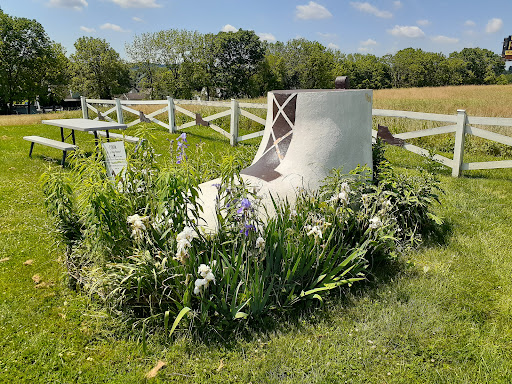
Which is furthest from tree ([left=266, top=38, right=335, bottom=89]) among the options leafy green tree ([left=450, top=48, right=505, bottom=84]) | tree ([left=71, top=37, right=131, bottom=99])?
leafy green tree ([left=450, top=48, right=505, bottom=84])

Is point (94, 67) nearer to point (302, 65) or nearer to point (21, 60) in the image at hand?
point (21, 60)

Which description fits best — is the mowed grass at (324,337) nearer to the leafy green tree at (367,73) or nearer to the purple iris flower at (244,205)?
the purple iris flower at (244,205)

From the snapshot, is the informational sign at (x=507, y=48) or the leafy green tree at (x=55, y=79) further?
the informational sign at (x=507, y=48)

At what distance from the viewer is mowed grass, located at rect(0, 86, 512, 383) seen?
2256 mm

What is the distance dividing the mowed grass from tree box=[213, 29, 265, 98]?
4683 cm

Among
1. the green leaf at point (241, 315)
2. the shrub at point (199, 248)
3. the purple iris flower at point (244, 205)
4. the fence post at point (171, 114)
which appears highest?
the fence post at point (171, 114)

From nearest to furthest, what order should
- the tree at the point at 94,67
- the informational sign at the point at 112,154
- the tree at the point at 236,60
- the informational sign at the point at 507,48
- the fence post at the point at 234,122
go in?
the informational sign at the point at 112,154 < the fence post at the point at 234,122 < the tree at the point at 94,67 < the tree at the point at 236,60 < the informational sign at the point at 507,48

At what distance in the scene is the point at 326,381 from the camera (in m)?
2.17

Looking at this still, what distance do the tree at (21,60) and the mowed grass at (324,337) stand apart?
4736 centimetres

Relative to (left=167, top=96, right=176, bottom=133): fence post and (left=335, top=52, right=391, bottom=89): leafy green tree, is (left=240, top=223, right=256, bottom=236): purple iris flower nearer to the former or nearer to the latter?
(left=167, top=96, right=176, bottom=133): fence post

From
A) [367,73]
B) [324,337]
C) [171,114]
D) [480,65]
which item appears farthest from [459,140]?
[480,65]

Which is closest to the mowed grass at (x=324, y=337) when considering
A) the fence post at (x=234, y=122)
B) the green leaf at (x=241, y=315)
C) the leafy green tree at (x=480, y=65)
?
the green leaf at (x=241, y=315)

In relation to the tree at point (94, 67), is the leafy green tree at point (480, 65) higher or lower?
higher

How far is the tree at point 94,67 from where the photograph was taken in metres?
40.8
